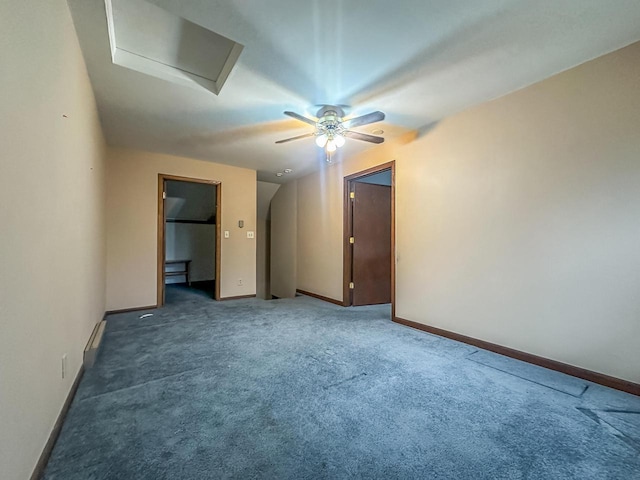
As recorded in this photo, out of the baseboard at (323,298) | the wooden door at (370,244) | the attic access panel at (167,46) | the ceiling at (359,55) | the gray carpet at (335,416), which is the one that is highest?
the attic access panel at (167,46)

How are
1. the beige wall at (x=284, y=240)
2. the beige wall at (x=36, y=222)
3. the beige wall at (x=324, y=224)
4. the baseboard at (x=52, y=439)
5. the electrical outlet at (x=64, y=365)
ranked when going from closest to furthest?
the beige wall at (x=36, y=222), the baseboard at (x=52, y=439), the electrical outlet at (x=64, y=365), the beige wall at (x=324, y=224), the beige wall at (x=284, y=240)

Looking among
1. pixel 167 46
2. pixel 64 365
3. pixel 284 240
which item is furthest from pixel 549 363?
pixel 284 240

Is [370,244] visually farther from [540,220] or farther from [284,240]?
[540,220]

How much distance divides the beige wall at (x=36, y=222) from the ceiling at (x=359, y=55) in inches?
22.9

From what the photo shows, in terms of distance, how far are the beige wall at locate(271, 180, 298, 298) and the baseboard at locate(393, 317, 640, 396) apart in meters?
3.38

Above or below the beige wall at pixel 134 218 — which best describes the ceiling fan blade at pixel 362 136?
above

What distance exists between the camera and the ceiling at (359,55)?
1.64 m

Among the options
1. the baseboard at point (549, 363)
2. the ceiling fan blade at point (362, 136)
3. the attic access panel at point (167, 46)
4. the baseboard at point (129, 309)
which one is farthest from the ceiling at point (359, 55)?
the baseboard at point (129, 309)

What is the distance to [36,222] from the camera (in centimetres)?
123

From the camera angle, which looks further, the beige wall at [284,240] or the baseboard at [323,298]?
the beige wall at [284,240]

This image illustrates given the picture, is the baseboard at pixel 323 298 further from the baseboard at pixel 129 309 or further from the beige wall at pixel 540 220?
the baseboard at pixel 129 309

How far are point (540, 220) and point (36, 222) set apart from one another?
3.34m

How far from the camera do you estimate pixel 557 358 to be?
2.25m

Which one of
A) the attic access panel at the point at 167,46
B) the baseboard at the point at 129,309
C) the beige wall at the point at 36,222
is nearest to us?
the beige wall at the point at 36,222
